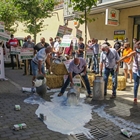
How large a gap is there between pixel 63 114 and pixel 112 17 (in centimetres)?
1049

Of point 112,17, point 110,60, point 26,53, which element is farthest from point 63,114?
point 112,17

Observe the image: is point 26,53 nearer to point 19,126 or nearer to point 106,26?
point 19,126

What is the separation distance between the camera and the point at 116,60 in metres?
6.92

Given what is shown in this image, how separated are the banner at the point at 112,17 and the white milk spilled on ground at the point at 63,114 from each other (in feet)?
28.2

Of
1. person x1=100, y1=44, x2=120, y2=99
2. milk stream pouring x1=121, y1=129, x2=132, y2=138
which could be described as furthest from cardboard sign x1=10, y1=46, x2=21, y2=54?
milk stream pouring x1=121, y1=129, x2=132, y2=138

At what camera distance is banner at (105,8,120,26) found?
553 inches

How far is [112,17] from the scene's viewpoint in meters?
14.4

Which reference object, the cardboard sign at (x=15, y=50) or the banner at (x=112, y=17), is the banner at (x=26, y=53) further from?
the banner at (x=112, y=17)

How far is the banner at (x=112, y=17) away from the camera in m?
14.0

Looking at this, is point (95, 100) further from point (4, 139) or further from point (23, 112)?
point (4, 139)

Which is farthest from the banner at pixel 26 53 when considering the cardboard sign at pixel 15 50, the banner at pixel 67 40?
the banner at pixel 67 40

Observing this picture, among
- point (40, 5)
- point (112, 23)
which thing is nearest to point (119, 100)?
point (112, 23)

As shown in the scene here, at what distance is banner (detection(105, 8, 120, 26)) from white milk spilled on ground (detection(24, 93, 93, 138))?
8608 mm

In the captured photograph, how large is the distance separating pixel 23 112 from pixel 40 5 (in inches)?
440
